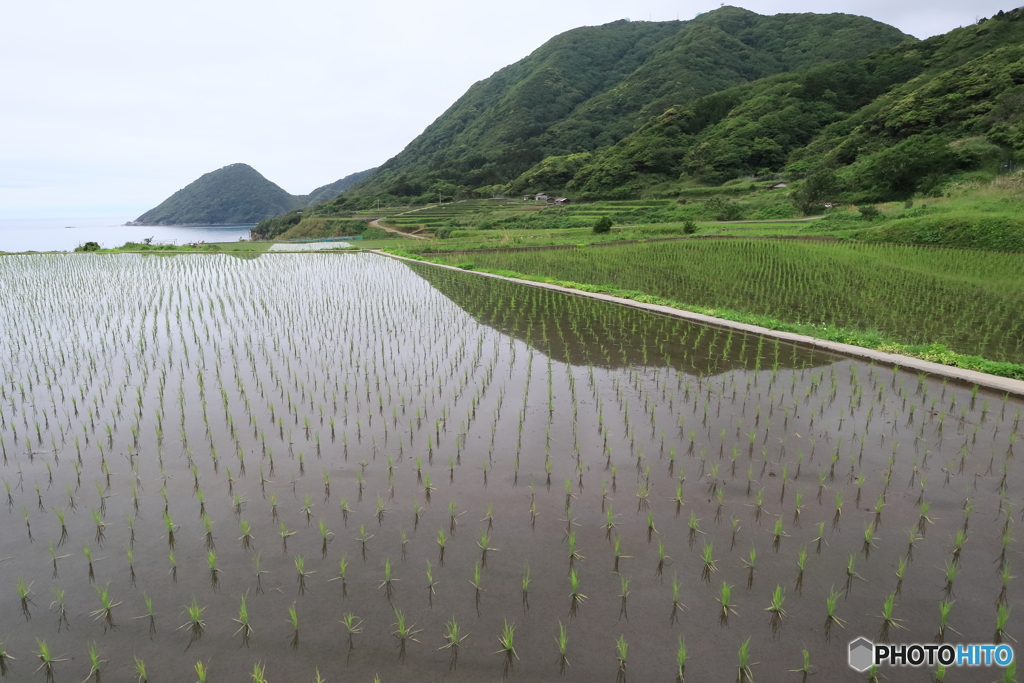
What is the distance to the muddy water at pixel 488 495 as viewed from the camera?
8.94 feet

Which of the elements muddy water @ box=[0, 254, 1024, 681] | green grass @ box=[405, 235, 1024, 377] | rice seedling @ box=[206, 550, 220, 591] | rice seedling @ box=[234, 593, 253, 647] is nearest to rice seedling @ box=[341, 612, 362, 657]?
muddy water @ box=[0, 254, 1024, 681]

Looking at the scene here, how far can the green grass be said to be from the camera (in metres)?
8.38

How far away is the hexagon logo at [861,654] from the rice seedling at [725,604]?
0.57 meters

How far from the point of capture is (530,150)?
326 ft

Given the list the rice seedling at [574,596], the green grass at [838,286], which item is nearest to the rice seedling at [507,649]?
the rice seedling at [574,596]

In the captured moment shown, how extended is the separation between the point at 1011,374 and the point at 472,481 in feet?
23.0

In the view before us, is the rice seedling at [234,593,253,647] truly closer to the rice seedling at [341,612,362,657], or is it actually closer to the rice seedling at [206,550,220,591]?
the rice seedling at [206,550,220,591]

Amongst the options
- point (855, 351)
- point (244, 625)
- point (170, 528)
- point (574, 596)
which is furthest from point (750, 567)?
Answer: point (855, 351)

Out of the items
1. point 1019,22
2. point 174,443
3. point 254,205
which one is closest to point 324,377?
point 174,443

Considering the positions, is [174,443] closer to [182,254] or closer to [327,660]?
[327,660]

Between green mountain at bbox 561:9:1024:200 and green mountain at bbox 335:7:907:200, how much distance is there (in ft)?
74.6

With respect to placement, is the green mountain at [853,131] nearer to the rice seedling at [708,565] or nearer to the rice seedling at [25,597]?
the rice seedling at [708,565]

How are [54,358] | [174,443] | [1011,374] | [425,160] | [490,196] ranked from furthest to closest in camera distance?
[425,160] → [490,196] → [54,358] → [1011,374] → [174,443]

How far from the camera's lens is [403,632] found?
107 inches
